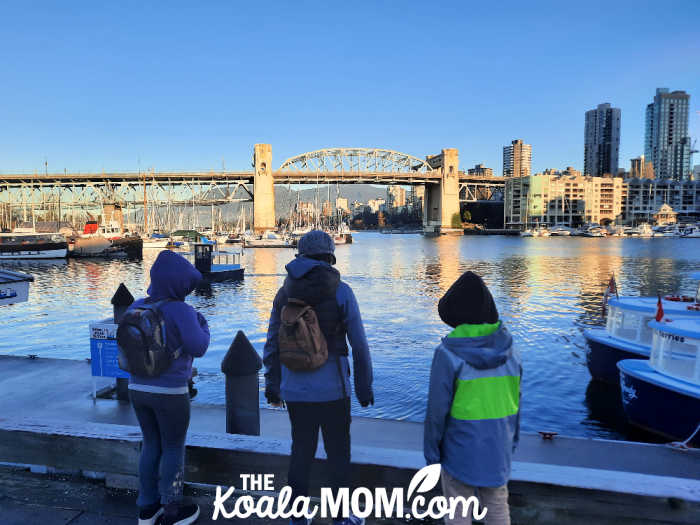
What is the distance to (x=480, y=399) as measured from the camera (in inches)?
109

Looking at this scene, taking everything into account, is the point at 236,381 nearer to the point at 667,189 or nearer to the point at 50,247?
the point at 50,247

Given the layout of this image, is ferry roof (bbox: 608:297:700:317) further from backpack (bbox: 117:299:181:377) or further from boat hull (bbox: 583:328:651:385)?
backpack (bbox: 117:299:181:377)

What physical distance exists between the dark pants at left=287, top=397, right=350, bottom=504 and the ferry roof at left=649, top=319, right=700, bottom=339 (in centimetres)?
597

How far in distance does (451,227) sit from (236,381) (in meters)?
143

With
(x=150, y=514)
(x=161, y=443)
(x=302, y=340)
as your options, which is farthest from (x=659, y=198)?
(x=150, y=514)

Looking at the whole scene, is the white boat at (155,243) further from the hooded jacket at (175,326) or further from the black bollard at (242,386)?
the hooded jacket at (175,326)

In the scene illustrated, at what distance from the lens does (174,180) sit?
130375 mm

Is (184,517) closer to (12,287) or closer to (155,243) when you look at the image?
(12,287)

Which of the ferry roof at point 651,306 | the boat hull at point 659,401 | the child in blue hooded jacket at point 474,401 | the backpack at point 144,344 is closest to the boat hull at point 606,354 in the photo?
the ferry roof at point 651,306

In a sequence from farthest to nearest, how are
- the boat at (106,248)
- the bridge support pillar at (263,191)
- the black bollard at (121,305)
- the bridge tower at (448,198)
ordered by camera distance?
1. the bridge tower at (448,198)
2. the bridge support pillar at (263,191)
3. the boat at (106,248)
4. the black bollard at (121,305)

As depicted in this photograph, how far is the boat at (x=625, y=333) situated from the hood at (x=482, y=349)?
8.27 meters

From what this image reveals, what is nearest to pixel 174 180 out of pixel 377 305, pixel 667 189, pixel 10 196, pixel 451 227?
pixel 10 196

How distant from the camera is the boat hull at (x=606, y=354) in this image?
33.1ft

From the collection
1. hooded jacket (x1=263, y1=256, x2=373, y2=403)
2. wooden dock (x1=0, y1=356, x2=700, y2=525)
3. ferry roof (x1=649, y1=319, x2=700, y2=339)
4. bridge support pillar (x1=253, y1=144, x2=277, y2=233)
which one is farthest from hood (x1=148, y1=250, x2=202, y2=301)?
bridge support pillar (x1=253, y1=144, x2=277, y2=233)
